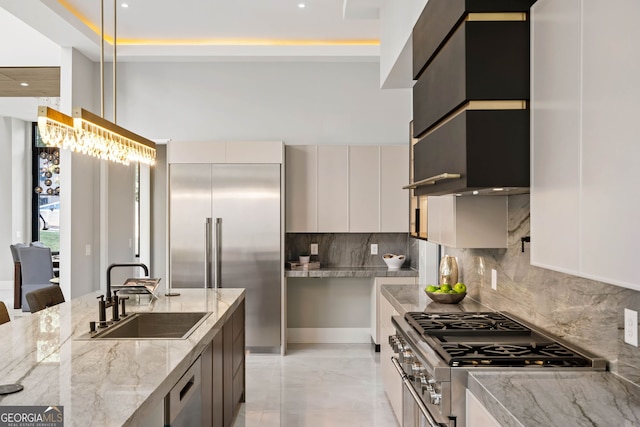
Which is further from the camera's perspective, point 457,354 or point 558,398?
point 457,354

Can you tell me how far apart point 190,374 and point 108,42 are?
4.48m

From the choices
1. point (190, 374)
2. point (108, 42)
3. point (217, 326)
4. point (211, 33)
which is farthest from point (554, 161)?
point (108, 42)

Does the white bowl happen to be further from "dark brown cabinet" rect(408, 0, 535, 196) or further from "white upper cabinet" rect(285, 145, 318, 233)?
"dark brown cabinet" rect(408, 0, 535, 196)

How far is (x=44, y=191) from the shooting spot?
1011cm

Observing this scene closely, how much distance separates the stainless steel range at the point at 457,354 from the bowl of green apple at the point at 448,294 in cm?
37

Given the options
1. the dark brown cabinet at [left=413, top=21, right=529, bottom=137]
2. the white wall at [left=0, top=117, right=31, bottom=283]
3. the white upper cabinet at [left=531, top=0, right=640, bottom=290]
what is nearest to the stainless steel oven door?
the white upper cabinet at [left=531, top=0, right=640, bottom=290]

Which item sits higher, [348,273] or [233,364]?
[348,273]

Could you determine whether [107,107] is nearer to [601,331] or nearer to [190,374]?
[190,374]

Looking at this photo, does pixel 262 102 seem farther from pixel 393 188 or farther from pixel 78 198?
pixel 78 198

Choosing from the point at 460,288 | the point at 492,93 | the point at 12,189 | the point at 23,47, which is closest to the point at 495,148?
the point at 492,93

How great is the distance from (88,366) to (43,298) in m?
1.87

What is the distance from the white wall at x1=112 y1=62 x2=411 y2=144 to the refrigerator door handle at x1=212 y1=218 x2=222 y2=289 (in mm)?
1085

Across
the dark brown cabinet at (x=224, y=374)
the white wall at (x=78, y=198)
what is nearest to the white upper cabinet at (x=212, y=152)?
the white wall at (x=78, y=198)

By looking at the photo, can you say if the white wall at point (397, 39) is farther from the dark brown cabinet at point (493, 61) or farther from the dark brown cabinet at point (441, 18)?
the dark brown cabinet at point (493, 61)
